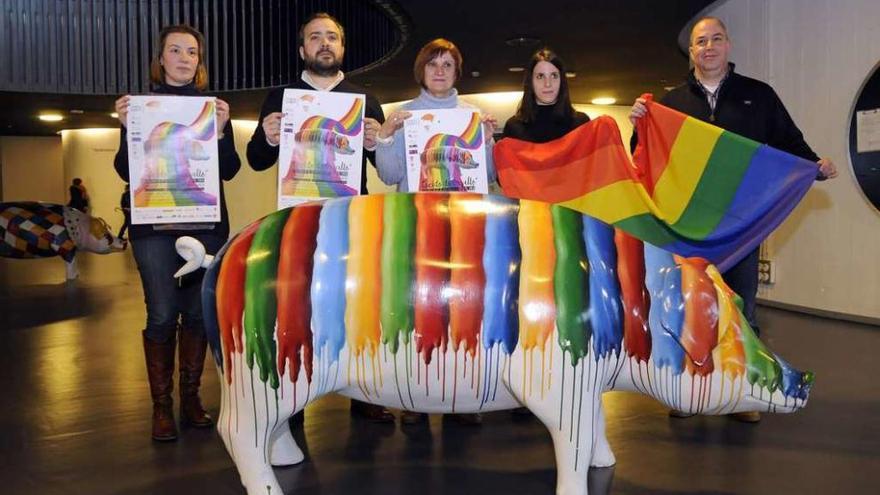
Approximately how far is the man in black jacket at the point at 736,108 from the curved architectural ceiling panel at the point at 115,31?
4.07m

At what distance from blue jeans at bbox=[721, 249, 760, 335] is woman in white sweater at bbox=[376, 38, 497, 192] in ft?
3.59

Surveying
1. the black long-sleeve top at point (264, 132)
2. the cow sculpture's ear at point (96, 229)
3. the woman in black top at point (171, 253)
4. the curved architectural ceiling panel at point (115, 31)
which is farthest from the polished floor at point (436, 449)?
the cow sculpture's ear at point (96, 229)

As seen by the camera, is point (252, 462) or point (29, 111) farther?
point (29, 111)

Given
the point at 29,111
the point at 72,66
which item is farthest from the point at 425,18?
the point at 29,111

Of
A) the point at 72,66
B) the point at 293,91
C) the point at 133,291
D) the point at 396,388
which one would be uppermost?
the point at 72,66

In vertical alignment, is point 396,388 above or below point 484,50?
below

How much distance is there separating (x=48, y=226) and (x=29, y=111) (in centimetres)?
630

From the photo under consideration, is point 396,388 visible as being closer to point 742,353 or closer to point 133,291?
point 742,353

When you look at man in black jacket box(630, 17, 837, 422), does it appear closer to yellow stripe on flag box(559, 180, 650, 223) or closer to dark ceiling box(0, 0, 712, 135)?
yellow stripe on flag box(559, 180, 650, 223)

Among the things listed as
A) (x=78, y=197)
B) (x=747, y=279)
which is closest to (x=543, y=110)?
(x=747, y=279)

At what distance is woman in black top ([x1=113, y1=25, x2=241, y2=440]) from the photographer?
2.66 meters

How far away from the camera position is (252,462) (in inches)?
78.0

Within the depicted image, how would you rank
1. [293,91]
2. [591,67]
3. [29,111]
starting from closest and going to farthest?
[293,91] < [591,67] < [29,111]

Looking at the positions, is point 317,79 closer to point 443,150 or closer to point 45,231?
point 443,150
